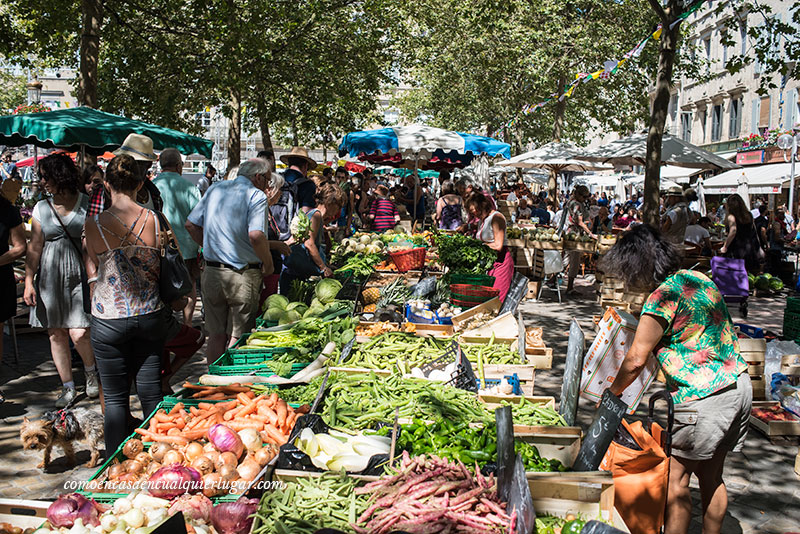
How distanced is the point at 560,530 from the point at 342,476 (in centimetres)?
110

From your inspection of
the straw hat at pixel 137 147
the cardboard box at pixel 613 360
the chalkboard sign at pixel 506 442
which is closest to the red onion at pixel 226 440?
the chalkboard sign at pixel 506 442

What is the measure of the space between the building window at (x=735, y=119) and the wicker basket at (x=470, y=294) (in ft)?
118

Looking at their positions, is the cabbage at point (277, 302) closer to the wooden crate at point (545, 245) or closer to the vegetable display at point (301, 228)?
the vegetable display at point (301, 228)

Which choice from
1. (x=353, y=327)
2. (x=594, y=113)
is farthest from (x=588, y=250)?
(x=594, y=113)

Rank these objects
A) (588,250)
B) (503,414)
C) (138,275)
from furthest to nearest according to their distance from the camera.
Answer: (588,250)
(138,275)
(503,414)

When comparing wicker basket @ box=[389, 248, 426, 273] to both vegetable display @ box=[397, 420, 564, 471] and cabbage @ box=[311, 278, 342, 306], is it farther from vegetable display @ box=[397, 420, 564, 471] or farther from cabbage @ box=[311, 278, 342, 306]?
vegetable display @ box=[397, 420, 564, 471]

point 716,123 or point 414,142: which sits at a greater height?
point 716,123

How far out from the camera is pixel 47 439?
453 centimetres

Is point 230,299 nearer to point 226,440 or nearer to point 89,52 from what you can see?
point 226,440

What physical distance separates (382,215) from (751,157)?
28.5 m

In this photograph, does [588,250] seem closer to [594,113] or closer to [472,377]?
[472,377]

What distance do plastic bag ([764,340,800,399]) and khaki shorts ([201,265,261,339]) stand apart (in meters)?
5.45

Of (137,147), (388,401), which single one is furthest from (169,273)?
(137,147)

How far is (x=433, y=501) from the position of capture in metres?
3.11
